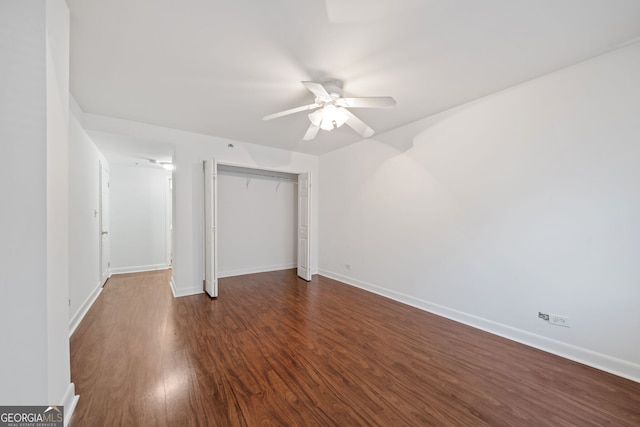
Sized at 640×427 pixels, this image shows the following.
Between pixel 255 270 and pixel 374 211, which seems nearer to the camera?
pixel 374 211

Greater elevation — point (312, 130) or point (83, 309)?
point (312, 130)

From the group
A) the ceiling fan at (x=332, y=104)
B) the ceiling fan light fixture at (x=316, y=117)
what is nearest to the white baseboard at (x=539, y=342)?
the ceiling fan at (x=332, y=104)

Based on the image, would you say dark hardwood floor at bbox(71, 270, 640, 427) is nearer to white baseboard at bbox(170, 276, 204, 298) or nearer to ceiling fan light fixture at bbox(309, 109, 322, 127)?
white baseboard at bbox(170, 276, 204, 298)

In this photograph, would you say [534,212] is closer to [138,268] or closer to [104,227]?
[104,227]

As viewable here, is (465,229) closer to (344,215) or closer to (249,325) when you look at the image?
(344,215)

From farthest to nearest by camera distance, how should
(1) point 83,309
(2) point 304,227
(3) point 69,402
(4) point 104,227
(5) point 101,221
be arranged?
(2) point 304,227 → (4) point 104,227 → (5) point 101,221 → (1) point 83,309 → (3) point 69,402

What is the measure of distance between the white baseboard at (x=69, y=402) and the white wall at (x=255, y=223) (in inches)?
129

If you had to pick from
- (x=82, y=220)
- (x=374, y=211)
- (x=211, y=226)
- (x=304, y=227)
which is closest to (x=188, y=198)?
(x=211, y=226)

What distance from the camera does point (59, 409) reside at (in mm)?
1386

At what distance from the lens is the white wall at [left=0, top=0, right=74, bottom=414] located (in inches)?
46.8

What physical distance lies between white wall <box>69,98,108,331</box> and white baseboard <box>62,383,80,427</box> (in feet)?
4.88

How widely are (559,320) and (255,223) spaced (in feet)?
16.4

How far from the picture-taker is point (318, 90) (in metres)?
2.13

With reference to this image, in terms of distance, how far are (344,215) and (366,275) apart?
48.5 inches
